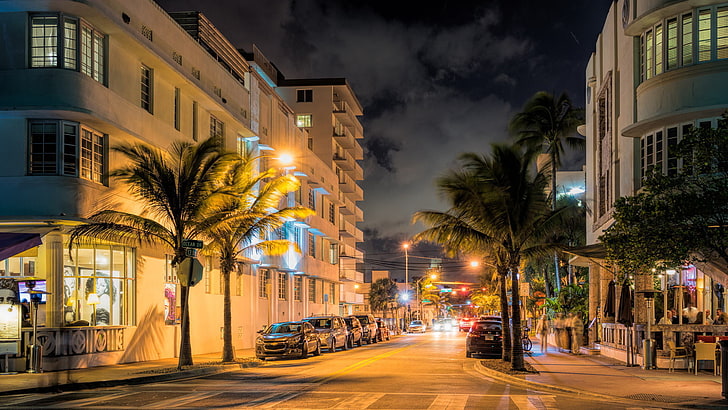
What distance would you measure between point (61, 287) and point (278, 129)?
22.9 meters

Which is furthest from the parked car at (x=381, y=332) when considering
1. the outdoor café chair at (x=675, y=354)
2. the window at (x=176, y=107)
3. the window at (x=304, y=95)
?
the window at (x=304, y=95)

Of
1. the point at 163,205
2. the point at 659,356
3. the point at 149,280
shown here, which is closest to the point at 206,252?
the point at 149,280

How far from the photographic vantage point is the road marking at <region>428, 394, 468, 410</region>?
46.9 feet

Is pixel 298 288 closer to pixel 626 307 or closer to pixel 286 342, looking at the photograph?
pixel 286 342

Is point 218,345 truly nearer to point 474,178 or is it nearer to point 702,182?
point 474,178

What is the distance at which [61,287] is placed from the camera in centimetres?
2306

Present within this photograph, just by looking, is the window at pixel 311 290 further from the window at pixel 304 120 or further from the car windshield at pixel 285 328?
the window at pixel 304 120

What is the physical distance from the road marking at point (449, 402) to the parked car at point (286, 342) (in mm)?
13484

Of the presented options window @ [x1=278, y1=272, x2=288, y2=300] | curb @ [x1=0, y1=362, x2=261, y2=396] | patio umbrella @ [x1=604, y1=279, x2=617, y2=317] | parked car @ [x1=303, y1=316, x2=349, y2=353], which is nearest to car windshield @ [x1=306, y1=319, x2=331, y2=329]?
parked car @ [x1=303, y1=316, x2=349, y2=353]

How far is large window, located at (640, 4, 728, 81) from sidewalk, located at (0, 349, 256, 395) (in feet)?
53.8

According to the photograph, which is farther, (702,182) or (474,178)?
(474,178)

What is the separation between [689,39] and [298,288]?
33732 millimetres

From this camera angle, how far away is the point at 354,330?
40.3 metres

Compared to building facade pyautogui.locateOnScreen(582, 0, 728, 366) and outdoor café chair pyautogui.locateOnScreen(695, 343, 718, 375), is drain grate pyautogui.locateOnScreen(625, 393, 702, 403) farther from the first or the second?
outdoor café chair pyautogui.locateOnScreen(695, 343, 718, 375)
